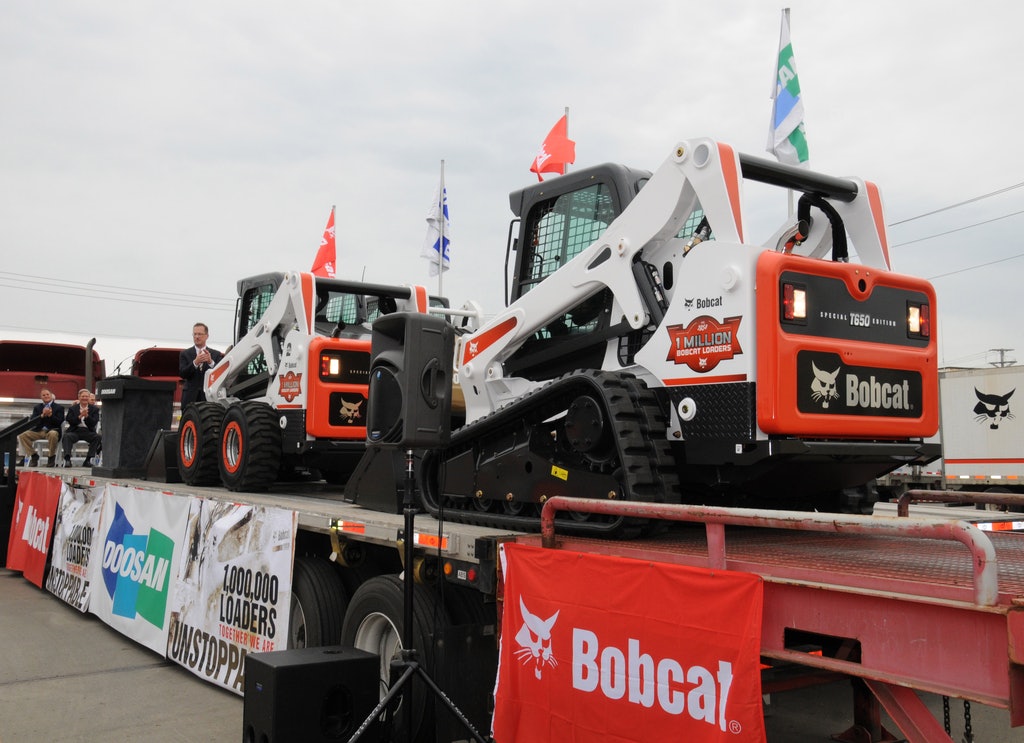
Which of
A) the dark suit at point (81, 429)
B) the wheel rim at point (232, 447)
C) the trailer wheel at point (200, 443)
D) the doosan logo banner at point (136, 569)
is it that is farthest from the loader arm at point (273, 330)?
the dark suit at point (81, 429)

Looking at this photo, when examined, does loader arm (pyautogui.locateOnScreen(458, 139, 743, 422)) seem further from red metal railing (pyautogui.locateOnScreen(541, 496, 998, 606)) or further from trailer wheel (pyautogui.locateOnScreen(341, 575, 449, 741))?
red metal railing (pyautogui.locateOnScreen(541, 496, 998, 606))

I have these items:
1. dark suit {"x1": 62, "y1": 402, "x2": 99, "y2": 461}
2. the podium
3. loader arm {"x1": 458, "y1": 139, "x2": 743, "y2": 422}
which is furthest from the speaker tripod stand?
dark suit {"x1": 62, "y1": 402, "x2": 99, "y2": 461}

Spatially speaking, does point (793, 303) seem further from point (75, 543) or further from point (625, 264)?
point (75, 543)

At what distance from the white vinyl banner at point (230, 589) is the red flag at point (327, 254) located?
1171cm

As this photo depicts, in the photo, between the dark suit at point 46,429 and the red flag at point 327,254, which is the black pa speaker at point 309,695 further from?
the red flag at point 327,254

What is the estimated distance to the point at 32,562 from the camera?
11.5 metres

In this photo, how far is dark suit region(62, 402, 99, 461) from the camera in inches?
598

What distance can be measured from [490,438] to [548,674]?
2.07 m

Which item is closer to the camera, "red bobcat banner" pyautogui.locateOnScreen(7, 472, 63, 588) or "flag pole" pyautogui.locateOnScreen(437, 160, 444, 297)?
"red bobcat banner" pyautogui.locateOnScreen(7, 472, 63, 588)

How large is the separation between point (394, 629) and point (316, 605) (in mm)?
1051

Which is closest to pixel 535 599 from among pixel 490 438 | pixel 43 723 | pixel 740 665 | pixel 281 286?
pixel 740 665

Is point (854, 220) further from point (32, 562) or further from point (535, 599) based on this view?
point (32, 562)

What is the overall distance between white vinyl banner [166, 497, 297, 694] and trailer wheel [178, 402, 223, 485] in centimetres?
283

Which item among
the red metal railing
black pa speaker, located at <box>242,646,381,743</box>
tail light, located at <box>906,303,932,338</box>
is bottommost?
black pa speaker, located at <box>242,646,381,743</box>
